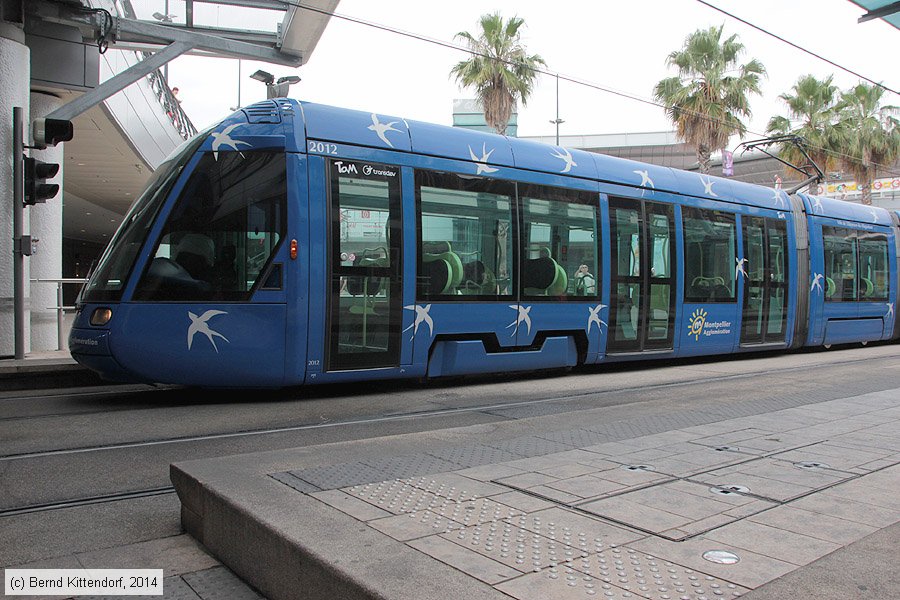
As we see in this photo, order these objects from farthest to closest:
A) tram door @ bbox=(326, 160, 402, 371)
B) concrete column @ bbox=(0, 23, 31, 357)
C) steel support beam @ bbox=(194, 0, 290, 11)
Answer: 1. steel support beam @ bbox=(194, 0, 290, 11)
2. concrete column @ bbox=(0, 23, 31, 357)
3. tram door @ bbox=(326, 160, 402, 371)

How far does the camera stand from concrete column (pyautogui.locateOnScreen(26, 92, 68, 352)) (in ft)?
39.8

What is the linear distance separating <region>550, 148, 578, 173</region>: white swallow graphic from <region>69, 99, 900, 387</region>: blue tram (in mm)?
34

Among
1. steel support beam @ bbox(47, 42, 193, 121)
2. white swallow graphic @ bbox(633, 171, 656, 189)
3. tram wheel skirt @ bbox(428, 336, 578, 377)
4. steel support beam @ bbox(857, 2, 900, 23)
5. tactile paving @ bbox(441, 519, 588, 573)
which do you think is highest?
steel support beam @ bbox(857, 2, 900, 23)

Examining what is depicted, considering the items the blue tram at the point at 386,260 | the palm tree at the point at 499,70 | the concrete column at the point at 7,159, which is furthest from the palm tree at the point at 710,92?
the concrete column at the point at 7,159

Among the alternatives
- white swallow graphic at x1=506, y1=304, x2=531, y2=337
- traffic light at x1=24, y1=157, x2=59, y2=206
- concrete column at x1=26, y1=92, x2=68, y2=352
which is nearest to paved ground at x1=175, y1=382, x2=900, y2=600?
white swallow graphic at x1=506, y1=304, x2=531, y2=337

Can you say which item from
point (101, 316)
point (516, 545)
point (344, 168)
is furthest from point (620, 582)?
point (101, 316)

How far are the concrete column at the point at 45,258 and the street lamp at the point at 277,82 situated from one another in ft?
11.3

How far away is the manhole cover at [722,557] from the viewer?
290 cm

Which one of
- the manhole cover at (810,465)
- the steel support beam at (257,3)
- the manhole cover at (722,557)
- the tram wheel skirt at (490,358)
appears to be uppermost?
the steel support beam at (257,3)

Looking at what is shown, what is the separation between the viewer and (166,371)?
753cm

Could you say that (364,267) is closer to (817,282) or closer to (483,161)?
(483,161)

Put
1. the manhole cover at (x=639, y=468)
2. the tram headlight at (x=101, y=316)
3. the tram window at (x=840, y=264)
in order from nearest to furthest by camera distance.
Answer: the manhole cover at (x=639, y=468) → the tram headlight at (x=101, y=316) → the tram window at (x=840, y=264)

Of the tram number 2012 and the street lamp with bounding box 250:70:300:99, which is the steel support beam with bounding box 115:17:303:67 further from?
the tram number 2012

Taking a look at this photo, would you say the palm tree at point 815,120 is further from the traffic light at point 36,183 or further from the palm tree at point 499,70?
the traffic light at point 36,183
